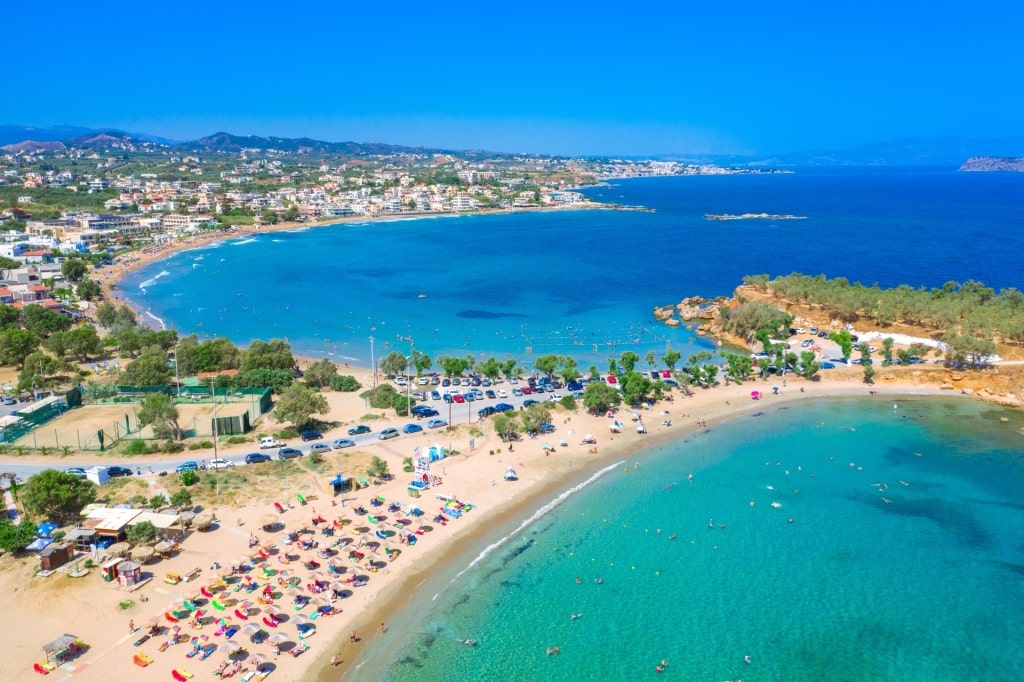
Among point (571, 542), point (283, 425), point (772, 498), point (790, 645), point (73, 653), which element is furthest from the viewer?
point (283, 425)

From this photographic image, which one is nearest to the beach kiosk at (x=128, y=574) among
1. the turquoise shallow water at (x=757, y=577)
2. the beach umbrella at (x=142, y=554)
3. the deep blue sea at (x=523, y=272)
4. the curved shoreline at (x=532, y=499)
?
the beach umbrella at (x=142, y=554)

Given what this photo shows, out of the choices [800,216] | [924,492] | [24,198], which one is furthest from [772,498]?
[24,198]

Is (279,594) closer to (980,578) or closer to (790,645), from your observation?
(790,645)

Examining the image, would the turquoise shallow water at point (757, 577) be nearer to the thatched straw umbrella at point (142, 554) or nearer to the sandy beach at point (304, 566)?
the sandy beach at point (304, 566)

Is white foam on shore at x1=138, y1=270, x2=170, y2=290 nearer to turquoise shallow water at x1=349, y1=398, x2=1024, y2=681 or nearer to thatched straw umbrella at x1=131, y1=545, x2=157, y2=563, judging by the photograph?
thatched straw umbrella at x1=131, y1=545, x2=157, y2=563

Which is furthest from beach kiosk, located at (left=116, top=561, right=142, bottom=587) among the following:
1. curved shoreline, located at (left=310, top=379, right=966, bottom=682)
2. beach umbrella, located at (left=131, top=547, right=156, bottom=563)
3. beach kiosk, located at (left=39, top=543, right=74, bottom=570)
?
curved shoreline, located at (left=310, top=379, right=966, bottom=682)

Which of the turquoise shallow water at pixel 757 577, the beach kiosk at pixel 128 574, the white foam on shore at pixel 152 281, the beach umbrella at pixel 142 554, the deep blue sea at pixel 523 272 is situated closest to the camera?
the turquoise shallow water at pixel 757 577
